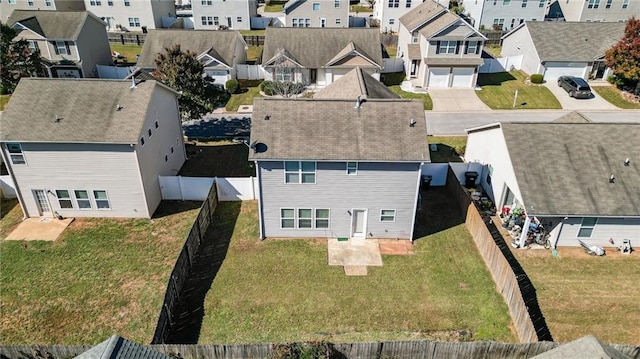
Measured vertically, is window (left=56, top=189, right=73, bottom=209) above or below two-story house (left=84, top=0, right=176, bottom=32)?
below

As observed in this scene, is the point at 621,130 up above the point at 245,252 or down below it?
above

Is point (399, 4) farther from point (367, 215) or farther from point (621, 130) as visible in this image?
point (367, 215)

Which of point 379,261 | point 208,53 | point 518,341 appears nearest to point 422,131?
point 379,261

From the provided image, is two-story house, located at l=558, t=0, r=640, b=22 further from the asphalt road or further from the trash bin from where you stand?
the trash bin

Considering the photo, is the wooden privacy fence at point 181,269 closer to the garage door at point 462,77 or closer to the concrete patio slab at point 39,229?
the concrete patio slab at point 39,229

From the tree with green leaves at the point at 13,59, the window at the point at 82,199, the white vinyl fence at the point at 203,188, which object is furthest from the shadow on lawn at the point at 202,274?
the tree with green leaves at the point at 13,59

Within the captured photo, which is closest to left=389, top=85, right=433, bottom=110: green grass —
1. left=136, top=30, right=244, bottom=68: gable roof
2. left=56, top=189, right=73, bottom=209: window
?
left=136, top=30, right=244, bottom=68: gable roof
